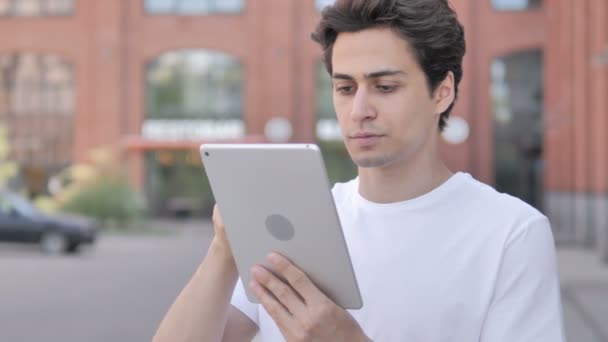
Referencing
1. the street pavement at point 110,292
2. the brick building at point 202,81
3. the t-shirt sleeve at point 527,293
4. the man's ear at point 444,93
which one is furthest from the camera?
the brick building at point 202,81

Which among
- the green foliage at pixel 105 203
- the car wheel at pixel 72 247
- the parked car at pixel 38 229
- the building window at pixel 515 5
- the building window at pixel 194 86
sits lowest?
the green foliage at pixel 105 203

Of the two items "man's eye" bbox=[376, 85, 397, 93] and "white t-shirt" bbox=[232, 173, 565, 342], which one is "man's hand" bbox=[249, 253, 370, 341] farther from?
"man's eye" bbox=[376, 85, 397, 93]

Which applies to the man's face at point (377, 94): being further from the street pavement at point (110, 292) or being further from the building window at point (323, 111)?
the building window at point (323, 111)

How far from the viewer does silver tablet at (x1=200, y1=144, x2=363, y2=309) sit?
1.92 metres

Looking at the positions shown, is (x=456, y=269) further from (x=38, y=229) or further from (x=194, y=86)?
(x=194, y=86)

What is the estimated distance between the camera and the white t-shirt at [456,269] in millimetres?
2094

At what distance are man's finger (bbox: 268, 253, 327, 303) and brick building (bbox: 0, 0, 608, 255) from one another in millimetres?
34735

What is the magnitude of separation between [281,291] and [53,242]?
19821 mm

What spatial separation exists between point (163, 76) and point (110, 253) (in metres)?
19.8

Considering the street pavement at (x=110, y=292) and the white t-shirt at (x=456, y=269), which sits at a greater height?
the white t-shirt at (x=456, y=269)

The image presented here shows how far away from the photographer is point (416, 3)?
2209 mm

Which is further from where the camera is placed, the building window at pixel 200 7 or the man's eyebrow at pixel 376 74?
the building window at pixel 200 7

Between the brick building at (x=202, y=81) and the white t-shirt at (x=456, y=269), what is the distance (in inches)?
1354

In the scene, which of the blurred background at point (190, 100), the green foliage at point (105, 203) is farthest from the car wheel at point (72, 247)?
the green foliage at point (105, 203)
